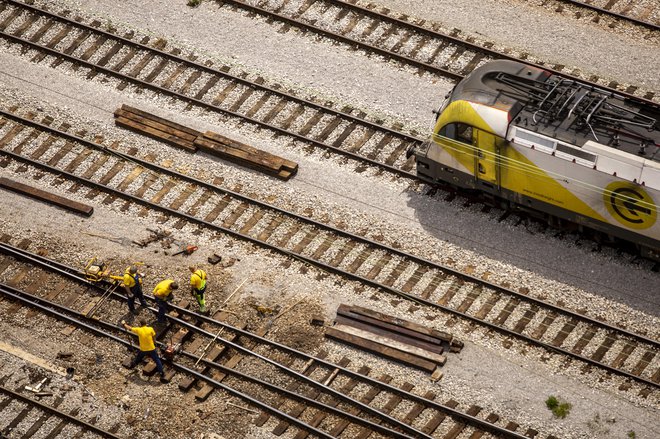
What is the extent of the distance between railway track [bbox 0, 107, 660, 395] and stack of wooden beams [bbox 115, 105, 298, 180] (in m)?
0.77

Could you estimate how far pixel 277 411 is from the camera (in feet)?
71.4

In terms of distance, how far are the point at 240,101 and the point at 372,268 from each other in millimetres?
6012

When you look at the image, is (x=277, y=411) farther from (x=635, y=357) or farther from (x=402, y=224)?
(x=635, y=357)

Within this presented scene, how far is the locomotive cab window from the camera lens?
24.0m

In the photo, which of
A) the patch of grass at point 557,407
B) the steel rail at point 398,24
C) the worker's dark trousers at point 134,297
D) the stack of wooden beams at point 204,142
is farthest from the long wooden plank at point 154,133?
the patch of grass at point 557,407

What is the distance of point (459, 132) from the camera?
24.1m

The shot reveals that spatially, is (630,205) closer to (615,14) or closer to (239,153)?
(615,14)

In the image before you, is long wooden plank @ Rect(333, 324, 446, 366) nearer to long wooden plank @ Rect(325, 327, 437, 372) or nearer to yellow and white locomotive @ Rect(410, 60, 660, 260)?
long wooden plank @ Rect(325, 327, 437, 372)

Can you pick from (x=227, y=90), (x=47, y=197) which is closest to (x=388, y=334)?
(x=227, y=90)

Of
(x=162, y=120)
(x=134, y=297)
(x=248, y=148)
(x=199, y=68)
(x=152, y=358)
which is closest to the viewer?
(x=152, y=358)

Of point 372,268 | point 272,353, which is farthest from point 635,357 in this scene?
point 272,353

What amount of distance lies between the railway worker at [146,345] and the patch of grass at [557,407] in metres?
7.45

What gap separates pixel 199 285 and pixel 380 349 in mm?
3801

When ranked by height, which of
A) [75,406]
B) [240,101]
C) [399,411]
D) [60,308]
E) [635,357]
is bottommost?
[75,406]
